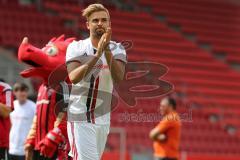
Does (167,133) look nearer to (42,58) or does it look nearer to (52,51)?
(52,51)

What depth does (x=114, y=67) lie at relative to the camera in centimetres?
656

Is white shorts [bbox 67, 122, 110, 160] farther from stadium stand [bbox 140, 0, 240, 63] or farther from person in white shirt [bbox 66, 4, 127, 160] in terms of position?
stadium stand [bbox 140, 0, 240, 63]

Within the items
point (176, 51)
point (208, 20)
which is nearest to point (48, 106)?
point (176, 51)

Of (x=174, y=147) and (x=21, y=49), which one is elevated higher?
(x=21, y=49)

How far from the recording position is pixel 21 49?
8.03 m

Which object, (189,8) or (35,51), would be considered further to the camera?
(189,8)

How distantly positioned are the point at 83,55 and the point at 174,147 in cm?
563

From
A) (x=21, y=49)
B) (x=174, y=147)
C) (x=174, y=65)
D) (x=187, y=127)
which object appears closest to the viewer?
(x=21, y=49)

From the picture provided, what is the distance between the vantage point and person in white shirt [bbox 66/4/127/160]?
6.64m

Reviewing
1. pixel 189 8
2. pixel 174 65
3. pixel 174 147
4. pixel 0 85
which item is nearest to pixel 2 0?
pixel 174 65

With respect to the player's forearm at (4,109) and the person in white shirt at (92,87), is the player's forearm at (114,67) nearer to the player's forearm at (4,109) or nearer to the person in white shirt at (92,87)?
the person in white shirt at (92,87)

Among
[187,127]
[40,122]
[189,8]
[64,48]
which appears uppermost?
[64,48]

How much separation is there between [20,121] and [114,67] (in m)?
4.66

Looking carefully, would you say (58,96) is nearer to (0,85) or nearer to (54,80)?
(54,80)
